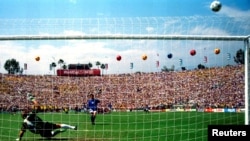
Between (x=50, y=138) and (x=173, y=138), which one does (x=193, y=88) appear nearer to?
(x=173, y=138)

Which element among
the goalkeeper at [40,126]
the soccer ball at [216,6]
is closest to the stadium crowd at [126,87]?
the goalkeeper at [40,126]

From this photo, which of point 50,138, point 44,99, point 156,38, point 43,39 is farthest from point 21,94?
point 156,38

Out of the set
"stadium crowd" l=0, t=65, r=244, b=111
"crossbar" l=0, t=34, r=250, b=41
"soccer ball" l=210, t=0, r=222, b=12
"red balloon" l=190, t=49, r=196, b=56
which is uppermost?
"soccer ball" l=210, t=0, r=222, b=12

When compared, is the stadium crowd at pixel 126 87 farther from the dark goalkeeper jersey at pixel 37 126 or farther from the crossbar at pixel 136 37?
the crossbar at pixel 136 37

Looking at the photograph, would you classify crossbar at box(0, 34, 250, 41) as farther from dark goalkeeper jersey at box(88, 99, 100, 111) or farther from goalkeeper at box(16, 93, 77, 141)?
dark goalkeeper jersey at box(88, 99, 100, 111)

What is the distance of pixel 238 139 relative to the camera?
22.1ft

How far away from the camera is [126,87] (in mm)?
16531

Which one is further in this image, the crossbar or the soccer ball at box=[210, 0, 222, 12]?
the crossbar

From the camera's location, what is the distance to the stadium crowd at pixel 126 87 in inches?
495

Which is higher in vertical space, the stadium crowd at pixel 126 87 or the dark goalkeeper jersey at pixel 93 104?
the stadium crowd at pixel 126 87

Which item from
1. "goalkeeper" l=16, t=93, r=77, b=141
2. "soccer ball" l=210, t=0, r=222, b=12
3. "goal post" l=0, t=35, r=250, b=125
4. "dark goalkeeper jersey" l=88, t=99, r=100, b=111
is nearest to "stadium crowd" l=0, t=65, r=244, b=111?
"dark goalkeeper jersey" l=88, t=99, r=100, b=111

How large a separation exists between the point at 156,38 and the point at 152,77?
26.4ft

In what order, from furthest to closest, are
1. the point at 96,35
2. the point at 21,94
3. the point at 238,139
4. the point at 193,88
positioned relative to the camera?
the point at 193,88
the point at 21,94
the point at 96,35
the point at 238,139

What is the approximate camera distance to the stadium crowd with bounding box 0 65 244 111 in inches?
495
